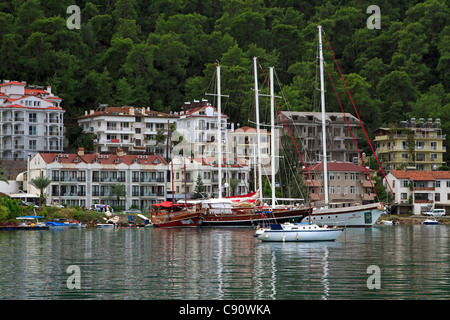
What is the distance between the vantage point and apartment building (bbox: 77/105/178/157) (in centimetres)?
13000

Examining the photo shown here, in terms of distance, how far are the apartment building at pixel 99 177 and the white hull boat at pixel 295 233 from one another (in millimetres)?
50961

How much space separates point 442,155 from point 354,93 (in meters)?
19.8

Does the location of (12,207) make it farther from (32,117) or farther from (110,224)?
(32,117)

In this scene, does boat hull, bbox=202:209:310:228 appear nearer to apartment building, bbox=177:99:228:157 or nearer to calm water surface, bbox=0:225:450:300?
calm water surface, bbox=0:225:450:300

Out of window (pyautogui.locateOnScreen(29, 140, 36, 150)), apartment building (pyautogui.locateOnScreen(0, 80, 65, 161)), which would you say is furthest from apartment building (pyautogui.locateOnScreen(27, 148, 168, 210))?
apartment building (pyautogui.locateOnScreen(0, 80, 65, 161))

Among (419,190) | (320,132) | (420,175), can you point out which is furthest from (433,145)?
(320,132)

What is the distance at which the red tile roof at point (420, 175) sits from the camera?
119 metres

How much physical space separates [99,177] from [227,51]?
194 ft

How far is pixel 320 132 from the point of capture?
13500cm

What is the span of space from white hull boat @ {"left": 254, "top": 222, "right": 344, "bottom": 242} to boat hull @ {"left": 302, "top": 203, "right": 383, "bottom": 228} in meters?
21.6

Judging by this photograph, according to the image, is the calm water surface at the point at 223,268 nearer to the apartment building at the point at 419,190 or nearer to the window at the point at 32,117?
the apartment building at the point at 419,190

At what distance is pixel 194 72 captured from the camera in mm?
157875

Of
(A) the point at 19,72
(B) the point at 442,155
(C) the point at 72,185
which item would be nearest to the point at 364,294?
(C) the point at 72,185
